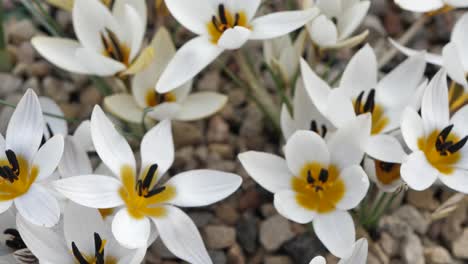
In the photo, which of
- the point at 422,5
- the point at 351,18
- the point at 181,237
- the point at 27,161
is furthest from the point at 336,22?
the point at 27,161

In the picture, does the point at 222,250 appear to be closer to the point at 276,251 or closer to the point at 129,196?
the point at 276,251

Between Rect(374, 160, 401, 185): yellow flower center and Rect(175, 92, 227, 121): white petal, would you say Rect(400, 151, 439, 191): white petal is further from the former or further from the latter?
Rect(175, 92, 227, 121): white petal

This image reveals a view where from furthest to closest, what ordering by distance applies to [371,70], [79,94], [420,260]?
[79,94] → [420,260] → [371,70]

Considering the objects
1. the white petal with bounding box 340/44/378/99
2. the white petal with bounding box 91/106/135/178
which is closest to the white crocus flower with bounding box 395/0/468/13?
the white petal with bounding box 340/44/378/99

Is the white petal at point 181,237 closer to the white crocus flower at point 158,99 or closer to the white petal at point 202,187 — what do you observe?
the white petal at point 202,187

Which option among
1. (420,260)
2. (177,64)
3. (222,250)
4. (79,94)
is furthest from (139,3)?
(420,260)

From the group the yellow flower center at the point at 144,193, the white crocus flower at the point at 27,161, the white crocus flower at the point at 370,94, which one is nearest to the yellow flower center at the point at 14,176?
the white crocus flower at the point at 27,161

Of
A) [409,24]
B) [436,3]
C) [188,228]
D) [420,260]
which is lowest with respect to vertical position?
[420,260]
